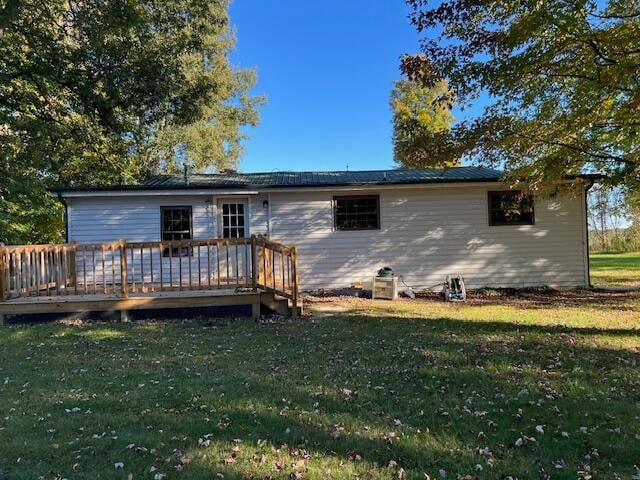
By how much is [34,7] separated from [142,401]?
10.8 m

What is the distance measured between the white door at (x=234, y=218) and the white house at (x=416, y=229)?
0.03m

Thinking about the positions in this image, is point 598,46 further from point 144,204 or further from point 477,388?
point 144,204

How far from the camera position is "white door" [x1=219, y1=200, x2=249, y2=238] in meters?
12.3

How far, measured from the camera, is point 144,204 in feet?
39.2

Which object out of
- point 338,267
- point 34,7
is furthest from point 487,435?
point 34,7

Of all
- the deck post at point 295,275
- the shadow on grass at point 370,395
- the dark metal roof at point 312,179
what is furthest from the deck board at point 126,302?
the dark metal roof at point 312,179

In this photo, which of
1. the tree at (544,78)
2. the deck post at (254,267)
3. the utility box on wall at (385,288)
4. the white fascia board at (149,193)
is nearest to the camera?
the tree at (544,78)

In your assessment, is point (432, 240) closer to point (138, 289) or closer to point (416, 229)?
point (416, 229)

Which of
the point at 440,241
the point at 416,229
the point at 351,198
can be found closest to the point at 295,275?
the point at 351,198

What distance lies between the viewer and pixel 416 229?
12469mm

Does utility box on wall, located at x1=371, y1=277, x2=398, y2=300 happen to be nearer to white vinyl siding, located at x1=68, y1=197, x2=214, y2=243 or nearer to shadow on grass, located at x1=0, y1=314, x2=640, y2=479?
shadow on grass, located at x1=0, y1=314, x2=640, y2=479

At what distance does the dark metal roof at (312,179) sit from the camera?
11844 millimetres

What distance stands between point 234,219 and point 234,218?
0.09 ft

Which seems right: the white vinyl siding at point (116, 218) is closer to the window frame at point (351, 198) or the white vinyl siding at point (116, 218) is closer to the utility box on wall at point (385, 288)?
the window frame at point (351, 198)
